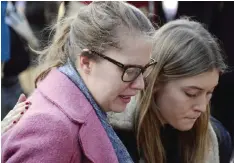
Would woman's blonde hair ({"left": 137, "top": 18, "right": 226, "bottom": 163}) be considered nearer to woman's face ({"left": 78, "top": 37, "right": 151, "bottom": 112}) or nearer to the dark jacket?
the dark jacket

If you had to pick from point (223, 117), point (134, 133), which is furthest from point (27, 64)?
point (134, 133)

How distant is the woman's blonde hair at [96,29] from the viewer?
1.88m

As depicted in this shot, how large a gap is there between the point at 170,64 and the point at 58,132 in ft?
2.47

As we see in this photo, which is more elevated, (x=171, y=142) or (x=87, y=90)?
(x=87, y=90)

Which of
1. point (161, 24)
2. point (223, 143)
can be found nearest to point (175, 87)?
point (223, 143)

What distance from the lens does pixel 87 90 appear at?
185 cm

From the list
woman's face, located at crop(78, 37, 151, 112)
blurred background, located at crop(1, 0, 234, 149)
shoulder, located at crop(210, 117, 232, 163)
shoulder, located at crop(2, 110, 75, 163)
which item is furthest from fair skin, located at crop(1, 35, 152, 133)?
blurred background, located at crop(1, 0, 234, 149)

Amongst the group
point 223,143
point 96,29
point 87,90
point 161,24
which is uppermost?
point 96,29

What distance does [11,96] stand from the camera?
3.96 m

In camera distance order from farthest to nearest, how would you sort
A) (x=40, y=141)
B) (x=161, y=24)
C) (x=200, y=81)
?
(x=161, y=24) < (x=200, y=81) < (x=40, y=141)

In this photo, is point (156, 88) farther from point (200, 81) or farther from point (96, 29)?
point (96, 29)

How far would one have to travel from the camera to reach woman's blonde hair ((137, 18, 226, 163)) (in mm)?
2285

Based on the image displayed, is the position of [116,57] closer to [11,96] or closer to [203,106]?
[203,106]

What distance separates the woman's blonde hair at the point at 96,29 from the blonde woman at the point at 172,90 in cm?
37
